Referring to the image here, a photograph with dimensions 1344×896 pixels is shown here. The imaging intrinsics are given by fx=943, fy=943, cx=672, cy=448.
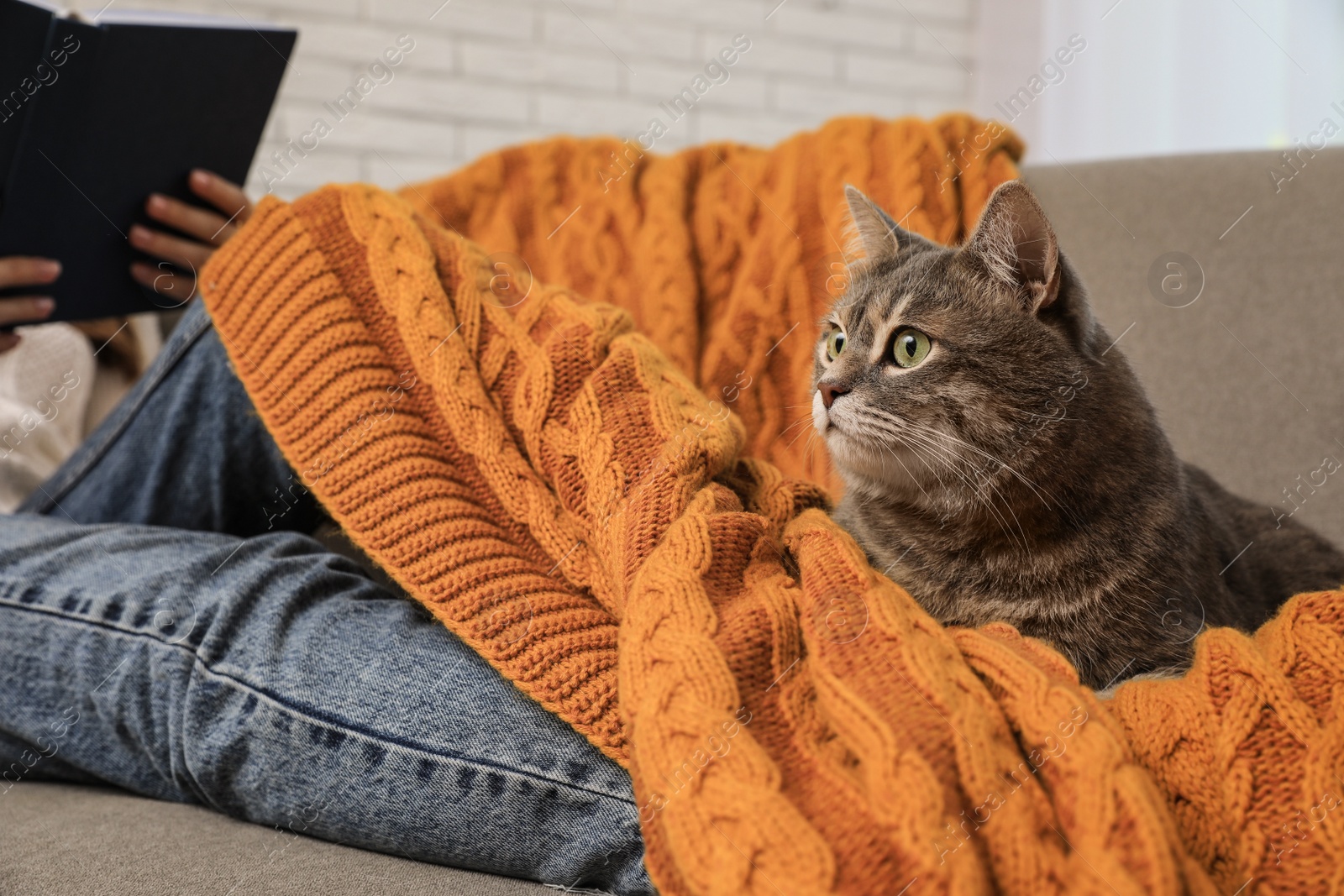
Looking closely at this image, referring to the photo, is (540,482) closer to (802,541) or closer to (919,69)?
(802,541)

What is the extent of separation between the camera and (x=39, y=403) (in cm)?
131

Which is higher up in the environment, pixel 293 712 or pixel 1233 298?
pixel 1233 298

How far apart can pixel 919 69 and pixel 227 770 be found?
2.58m

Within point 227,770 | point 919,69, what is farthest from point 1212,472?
point 919,69

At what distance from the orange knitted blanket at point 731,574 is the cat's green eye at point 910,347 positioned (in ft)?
0.50

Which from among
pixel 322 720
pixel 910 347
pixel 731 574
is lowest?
pixel 322 720

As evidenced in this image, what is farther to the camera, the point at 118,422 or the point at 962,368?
the point at 118,422

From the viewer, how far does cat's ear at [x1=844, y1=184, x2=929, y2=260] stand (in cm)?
91

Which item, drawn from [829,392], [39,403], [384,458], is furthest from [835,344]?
[39,403]

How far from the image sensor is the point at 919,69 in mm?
2684

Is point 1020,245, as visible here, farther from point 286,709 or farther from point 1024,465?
point 286,709

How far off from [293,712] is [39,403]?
0.87 meters

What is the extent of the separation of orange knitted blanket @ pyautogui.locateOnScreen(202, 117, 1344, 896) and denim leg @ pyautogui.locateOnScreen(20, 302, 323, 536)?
121mm

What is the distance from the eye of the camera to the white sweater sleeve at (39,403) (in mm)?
1225
